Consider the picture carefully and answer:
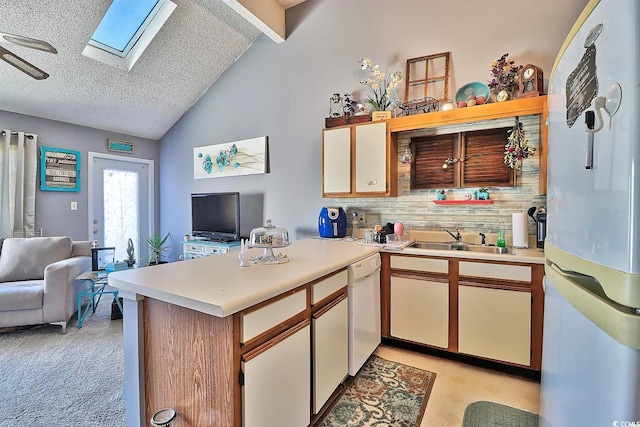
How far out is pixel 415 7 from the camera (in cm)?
280

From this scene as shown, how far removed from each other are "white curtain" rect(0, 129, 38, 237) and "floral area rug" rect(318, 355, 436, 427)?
4.40 metres

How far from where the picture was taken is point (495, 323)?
2.07 metres

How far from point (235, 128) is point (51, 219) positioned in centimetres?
279

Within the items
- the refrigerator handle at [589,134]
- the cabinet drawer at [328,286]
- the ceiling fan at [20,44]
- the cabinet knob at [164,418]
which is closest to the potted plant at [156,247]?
the ceiling fan at [20,44]

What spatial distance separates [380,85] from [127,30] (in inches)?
120

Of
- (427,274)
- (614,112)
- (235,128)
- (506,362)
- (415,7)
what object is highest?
(415,7)

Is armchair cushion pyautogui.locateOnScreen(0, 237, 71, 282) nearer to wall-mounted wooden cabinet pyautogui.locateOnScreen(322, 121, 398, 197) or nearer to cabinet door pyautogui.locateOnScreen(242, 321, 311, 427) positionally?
wall-mounted wooden cabinet pyautogui.locateOnScreen(322, 121, 398, 197)

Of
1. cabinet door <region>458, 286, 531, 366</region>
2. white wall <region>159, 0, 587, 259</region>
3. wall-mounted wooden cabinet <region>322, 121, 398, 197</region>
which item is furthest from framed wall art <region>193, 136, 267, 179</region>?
cabinet door <region>458, 286, 531, 366</region>

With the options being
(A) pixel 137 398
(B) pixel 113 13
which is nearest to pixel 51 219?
(B) pixel 113 13

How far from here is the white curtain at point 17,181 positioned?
349 centimetres

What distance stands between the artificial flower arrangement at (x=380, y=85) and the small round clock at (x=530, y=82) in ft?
3.32

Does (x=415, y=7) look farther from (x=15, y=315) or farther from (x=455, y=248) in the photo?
(x=15, y=315)

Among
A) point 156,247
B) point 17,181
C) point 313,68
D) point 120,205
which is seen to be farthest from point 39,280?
point 313,68

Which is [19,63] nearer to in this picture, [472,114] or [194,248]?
[194,248]
